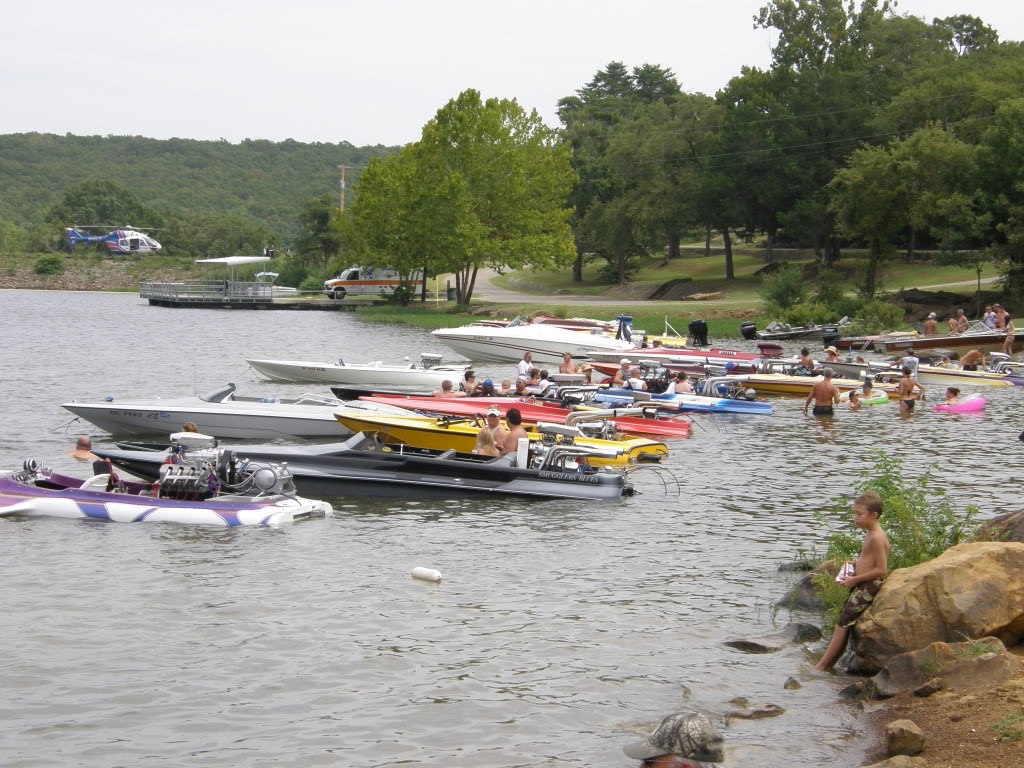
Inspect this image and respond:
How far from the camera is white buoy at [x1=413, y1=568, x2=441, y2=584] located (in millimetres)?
14945

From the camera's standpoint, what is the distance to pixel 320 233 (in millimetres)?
111562

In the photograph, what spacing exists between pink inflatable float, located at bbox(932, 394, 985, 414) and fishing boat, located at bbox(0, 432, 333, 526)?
2016cm

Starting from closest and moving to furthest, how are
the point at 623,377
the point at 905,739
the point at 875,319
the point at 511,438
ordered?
1. the point at 905,739
2. the point at 511,438
3. the point at 623,377
4. the point at 875,319

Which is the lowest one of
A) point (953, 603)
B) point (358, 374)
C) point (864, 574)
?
point (358, 374)

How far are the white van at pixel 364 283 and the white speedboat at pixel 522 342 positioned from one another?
40.8 meters

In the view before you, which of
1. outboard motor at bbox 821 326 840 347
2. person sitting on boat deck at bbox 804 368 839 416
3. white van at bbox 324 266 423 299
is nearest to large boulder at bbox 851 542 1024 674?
person sitting on boat deck at bbox 804 368 839 416

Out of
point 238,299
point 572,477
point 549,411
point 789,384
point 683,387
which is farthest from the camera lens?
point 238,299

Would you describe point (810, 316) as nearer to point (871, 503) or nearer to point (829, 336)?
point (829, 336)

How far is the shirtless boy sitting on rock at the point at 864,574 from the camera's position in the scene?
34.6 feet

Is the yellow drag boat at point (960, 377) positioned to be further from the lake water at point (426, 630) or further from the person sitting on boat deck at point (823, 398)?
the lake water at point (426, 630)

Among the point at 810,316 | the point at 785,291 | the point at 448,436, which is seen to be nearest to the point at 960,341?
the point at 810,316

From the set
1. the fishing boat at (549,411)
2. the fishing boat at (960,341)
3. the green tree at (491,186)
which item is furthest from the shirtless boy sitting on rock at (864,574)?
the green tree at (491,186)

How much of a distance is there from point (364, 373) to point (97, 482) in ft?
60.8

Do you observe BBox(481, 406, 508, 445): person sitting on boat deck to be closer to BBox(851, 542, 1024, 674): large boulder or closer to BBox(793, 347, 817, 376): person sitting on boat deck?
BBox(851, 542, 1024, 674): large boulder
